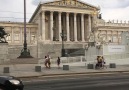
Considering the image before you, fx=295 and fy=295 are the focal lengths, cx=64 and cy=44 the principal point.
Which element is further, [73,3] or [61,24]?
[61,24]

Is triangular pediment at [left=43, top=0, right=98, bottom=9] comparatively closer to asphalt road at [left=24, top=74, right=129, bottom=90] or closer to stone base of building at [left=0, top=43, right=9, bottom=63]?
stone base of building at [left=0, top=43, right=9, bottom=63]

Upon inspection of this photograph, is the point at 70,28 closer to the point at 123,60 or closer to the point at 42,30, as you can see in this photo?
the point at 42,30

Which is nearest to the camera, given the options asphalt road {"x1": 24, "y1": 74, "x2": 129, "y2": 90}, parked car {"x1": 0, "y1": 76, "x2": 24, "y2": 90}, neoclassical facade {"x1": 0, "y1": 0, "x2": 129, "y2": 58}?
parked car {"x1": 0, "y1": 76, "x2": 24, "y2": 90}

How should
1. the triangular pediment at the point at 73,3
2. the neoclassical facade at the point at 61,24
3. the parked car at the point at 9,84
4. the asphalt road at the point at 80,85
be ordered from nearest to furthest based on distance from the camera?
1. the parked car at the point at 9,84
2. the asphalt road at the point at 80,85
3. the neoclassical facade at the point at 61,24
4. the triangular pediment at the point at 73,3

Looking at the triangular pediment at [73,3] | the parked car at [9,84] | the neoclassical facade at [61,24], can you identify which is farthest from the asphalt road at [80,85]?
the triangular pediment at [73,3]

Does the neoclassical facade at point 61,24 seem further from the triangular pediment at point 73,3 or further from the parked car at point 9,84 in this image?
the parked car at point 9,84

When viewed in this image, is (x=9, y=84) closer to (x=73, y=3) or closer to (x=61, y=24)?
(x=73, y=3)

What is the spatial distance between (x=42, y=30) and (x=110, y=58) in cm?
6688

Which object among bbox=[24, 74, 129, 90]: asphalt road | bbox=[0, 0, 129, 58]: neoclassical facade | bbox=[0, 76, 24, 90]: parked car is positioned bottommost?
bbox=[24, 74, 129, 90]: asphalt road

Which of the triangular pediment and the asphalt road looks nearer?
the asphalt road

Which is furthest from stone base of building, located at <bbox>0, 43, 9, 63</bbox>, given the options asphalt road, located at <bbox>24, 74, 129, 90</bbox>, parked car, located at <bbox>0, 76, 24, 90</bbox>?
parked car, located at <bbox>0, 76, 24, 90</bbox>

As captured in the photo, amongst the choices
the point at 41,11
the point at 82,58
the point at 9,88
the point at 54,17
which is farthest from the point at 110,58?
the point at 54,17

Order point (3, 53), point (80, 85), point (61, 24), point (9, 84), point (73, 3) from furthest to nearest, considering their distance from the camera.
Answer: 1. point (61, 24)
2. point (73, 3)
3. point (3, 53)
4. point (80, 85)
5. point (9, 84)

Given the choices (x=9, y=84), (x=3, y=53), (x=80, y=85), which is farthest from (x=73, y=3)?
(x=9, y=84)
